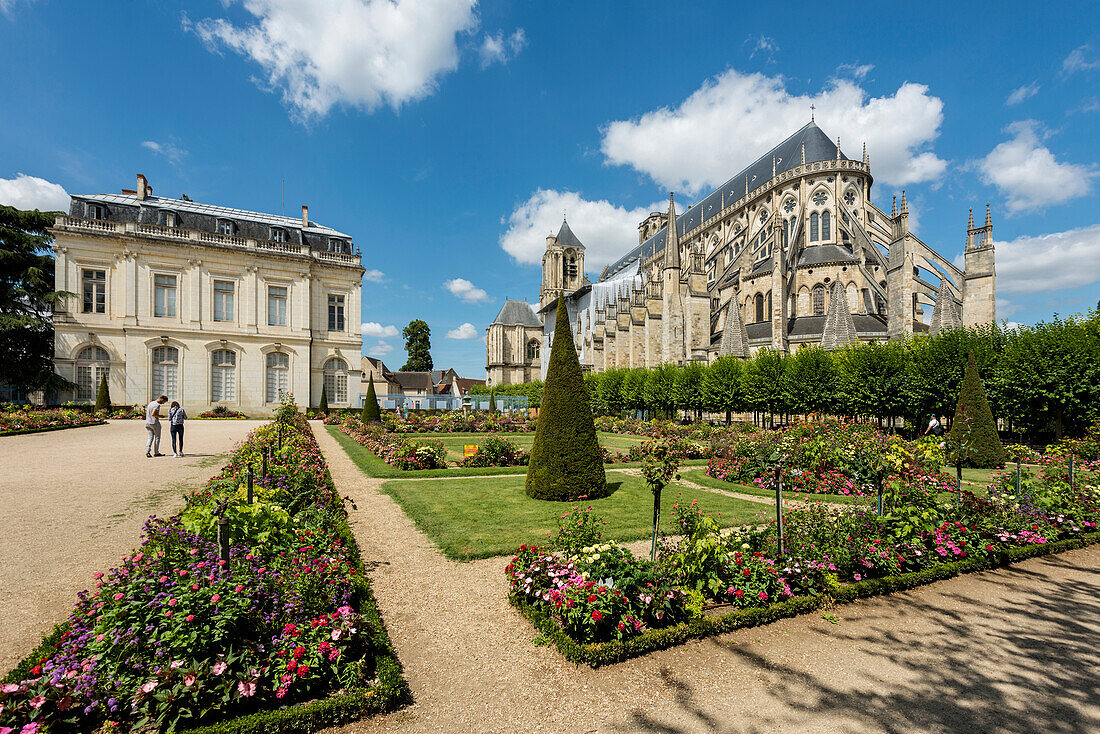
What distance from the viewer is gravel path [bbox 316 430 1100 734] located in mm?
2875

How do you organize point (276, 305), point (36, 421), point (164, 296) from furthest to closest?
point (276, 305) < point (164, 296) < point (36, 421)

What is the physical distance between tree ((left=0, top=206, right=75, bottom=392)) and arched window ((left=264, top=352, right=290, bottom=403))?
8.75 metres

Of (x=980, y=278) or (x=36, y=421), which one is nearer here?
(x=36, y=421)

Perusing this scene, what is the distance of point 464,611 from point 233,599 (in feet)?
6.03

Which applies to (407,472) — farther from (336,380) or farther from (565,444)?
(336,380)

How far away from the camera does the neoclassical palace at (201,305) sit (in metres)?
25.4

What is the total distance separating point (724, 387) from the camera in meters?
24.7

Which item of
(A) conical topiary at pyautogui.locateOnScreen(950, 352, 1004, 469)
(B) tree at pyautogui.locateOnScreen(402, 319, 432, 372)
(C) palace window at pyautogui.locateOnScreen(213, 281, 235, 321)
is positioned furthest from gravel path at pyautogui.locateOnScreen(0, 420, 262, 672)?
(B) tree at pyautogui.locateOnScreen(402, 319, 432, 372)

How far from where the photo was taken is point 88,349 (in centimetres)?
2525

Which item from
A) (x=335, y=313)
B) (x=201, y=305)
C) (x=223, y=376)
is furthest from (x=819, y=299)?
(x=201, y=305)

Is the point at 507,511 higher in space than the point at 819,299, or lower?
lower

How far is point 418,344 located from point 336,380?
24813 millimetres

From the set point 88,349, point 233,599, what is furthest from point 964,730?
point 88,349

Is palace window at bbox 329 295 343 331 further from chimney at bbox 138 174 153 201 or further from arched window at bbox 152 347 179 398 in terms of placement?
chimney at bbox 138 174 153 201
